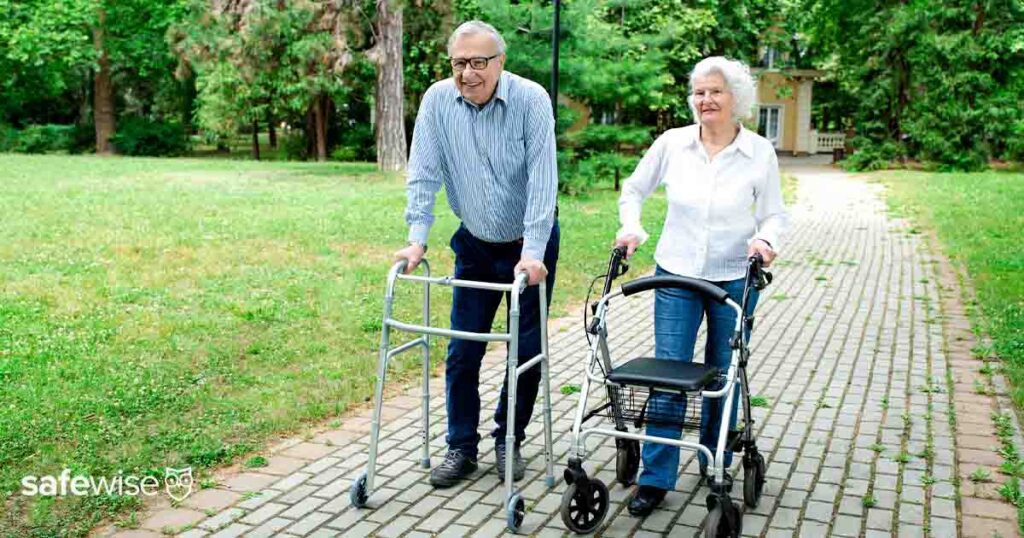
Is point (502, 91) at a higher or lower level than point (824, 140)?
higher

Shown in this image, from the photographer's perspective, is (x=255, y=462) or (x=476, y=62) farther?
(x=255, y=462)

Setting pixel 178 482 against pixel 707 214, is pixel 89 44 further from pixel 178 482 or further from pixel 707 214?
pixel 707 214

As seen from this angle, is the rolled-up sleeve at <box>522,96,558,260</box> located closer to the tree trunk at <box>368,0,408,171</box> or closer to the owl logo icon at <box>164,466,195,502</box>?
the owl logo icon at <box>164,466,195,502</box>

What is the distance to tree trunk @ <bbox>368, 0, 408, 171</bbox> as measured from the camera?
82.8 feet

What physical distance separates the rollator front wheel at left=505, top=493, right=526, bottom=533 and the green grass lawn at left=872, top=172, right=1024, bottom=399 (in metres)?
3.72

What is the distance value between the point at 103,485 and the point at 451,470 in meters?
1.59

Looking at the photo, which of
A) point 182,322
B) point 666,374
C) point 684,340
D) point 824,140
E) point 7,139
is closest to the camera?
point 666,374

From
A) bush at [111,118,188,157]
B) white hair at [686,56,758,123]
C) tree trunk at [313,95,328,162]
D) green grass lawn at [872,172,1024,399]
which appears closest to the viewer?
white hair at [686,56,758,123]

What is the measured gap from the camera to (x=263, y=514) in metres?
4.57

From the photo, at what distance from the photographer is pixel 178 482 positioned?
4.91 metres

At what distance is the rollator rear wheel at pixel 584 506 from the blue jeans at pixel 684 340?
11.1 inches

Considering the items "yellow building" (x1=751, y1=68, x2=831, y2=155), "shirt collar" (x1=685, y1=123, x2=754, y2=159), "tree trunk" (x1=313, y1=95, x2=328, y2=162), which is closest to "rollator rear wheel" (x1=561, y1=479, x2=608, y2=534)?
"shirt collar" (x1=685, y1=123, x2=754, y2=159)

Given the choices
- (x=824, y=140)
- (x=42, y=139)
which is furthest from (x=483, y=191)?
(x=824, y=140)

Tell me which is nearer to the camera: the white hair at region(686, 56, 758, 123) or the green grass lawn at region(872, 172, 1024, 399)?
the white hair at region(686, 56, 758, 123)
